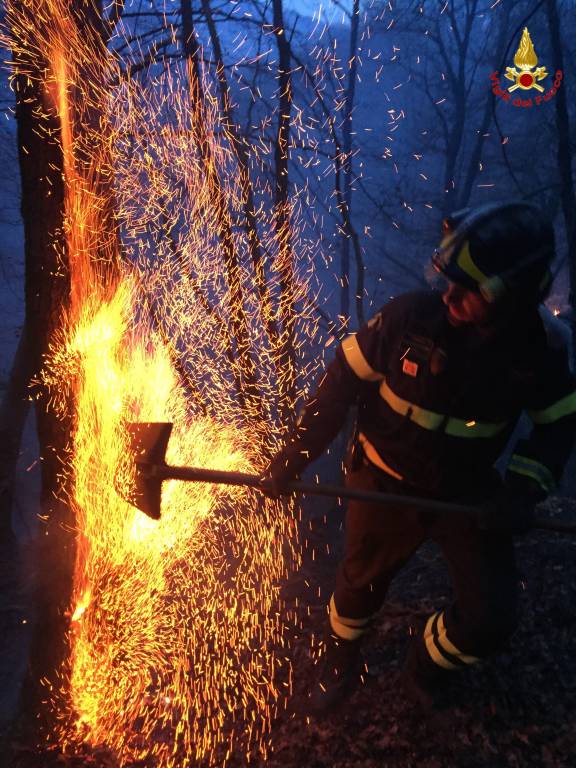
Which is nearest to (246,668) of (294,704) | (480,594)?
(294,704)

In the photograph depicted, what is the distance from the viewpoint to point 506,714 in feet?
8.95

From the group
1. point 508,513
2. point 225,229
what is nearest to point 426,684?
point 508,513

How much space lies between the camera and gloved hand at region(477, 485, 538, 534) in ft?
7.61

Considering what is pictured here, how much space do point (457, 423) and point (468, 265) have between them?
2.47ft

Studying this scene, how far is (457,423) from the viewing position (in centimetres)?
237

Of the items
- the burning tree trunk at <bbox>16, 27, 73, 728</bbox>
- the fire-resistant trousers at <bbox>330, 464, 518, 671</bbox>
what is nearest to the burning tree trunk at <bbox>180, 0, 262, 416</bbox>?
the burning tree trunk at <bbox>16, 27, 73, 728</bbox>

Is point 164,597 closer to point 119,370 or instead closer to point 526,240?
point 119,370

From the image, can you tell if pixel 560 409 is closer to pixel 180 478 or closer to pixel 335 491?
pixel 335 491

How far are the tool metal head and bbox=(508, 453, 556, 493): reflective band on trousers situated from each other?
1869 millimetres

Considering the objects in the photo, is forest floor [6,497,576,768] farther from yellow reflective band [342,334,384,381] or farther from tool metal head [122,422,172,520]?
yellow reflective band [342,334,384,381]

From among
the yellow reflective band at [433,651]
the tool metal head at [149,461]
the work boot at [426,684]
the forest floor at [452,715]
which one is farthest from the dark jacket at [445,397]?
the forest floor at [452,715]

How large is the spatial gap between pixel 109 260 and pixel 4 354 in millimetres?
28778

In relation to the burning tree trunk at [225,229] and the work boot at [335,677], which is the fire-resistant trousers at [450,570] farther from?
the burning tree trunk at [225,229]

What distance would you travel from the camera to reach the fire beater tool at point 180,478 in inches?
97.3
